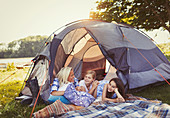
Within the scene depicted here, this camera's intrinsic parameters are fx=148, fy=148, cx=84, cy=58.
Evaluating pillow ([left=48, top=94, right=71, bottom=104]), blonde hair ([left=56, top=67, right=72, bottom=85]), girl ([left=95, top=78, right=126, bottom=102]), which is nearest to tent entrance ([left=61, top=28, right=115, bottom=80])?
blonde hair ([left=56, top=67, right=72, bottom=85])

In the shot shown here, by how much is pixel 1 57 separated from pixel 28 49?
9.94 feet

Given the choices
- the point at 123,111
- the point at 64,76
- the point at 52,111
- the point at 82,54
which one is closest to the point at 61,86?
the point at 64,76

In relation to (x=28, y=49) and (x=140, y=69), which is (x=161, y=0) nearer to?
(x=140, y=69)

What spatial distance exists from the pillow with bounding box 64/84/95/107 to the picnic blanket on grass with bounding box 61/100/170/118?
28cm

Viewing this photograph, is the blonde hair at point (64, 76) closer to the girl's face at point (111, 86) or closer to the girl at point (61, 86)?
the girl at point (61, 86)

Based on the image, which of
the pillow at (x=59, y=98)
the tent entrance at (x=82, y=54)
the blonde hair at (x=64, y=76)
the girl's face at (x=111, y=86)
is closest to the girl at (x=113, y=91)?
the girl's face at (x=111, y=86)

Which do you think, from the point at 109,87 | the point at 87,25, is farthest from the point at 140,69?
the point at 87,25

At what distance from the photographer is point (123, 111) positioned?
6.48 ft

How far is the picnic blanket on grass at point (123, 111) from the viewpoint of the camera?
73.3 inches

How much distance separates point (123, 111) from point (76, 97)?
0.81 m

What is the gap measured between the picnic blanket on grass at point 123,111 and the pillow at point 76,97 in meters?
0.28

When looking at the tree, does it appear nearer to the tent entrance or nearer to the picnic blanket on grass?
the tent entrance

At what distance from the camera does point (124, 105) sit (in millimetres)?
2174

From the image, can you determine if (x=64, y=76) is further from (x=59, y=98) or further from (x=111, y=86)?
(x=111, y=86)
